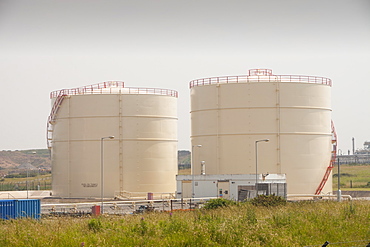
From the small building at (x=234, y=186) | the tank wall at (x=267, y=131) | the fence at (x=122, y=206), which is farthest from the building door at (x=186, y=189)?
the fence at (x=122, y=206)

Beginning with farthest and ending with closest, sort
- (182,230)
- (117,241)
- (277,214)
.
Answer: (277,214), (182,230), (117,241)

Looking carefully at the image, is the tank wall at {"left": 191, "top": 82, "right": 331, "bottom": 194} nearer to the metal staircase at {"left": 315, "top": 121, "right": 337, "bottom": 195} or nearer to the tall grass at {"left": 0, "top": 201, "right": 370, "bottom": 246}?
the metal staircase at {"left": 315, "top": 121, "right": 337, "bottom": 195}

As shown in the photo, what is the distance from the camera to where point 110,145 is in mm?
49969

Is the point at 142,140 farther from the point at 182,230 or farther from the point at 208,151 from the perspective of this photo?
the point at 182,230

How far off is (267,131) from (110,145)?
41.4 feet

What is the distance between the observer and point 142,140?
50344mm

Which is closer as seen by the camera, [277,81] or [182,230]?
[182,230]

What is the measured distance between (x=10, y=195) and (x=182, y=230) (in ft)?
129

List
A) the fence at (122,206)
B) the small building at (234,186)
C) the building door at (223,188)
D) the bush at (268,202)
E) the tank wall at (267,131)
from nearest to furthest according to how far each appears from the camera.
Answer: the bush at (268,202) → the fence at (122,206) → the small building at (234,186) → the building door at (223,188) → the tank wall at (267,131)

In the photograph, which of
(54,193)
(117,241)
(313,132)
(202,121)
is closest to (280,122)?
(313,132)

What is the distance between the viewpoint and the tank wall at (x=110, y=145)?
1948 inches

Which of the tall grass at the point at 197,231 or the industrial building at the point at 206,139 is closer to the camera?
the tall grass at the point at 197,231

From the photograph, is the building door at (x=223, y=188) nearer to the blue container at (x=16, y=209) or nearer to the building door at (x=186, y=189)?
the building door at (x=186, y=189)

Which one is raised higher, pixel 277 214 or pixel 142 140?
pixel 142 140
